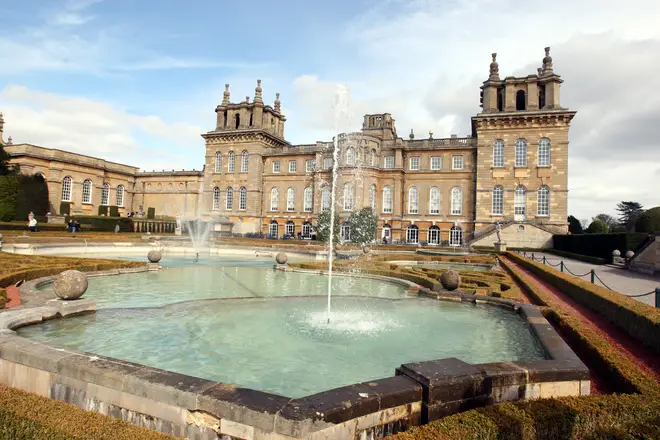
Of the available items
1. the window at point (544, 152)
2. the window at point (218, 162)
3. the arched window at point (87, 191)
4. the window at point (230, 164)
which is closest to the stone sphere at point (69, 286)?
the window at point (544, 152)

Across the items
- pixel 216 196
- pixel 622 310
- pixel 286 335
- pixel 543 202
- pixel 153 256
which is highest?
pixel 216 196

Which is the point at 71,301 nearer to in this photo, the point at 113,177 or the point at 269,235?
the point at 269,235

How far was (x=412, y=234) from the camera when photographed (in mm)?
43906

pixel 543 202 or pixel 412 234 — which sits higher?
pixel 543 202

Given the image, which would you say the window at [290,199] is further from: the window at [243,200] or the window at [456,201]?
the window at [456,201]

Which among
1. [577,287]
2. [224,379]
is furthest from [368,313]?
[577,287]

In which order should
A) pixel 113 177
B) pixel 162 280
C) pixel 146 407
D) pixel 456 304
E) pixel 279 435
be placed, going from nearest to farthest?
pixel 279 435 < pixel 146 407 < pixel 456 304 < pixel 162 280 < pixel 113 177

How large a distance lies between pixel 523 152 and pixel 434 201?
33.1ft

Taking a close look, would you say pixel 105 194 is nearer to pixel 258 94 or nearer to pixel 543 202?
pixel 258 94

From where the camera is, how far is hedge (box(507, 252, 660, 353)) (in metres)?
6.34

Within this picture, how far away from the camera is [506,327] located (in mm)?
8242

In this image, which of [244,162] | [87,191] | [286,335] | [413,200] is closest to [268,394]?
[286,335]

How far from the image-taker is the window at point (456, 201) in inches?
1674

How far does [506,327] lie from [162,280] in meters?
10.9
